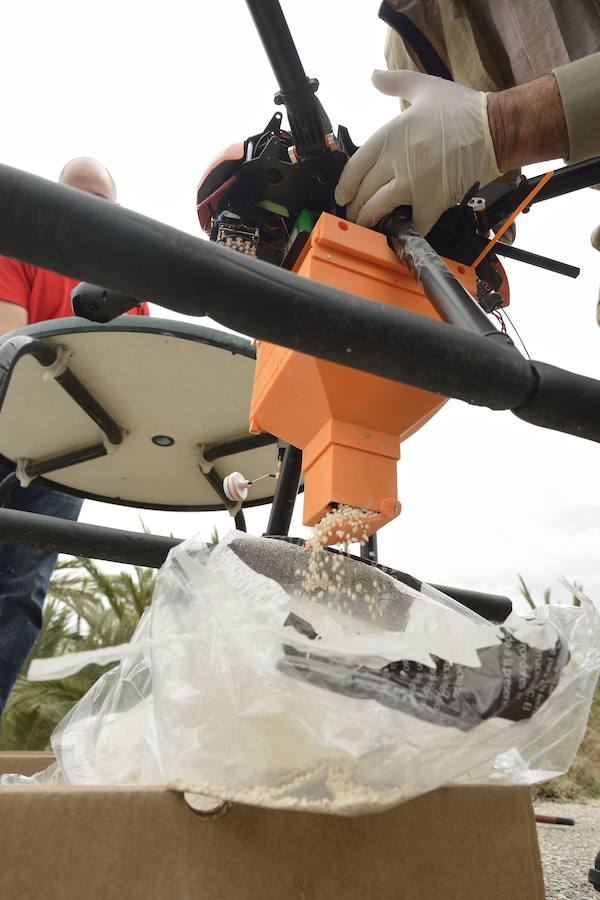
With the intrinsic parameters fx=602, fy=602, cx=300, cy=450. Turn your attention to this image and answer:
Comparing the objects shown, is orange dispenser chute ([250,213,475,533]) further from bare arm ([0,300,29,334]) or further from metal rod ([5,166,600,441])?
bare arm ([0,300,29,334])

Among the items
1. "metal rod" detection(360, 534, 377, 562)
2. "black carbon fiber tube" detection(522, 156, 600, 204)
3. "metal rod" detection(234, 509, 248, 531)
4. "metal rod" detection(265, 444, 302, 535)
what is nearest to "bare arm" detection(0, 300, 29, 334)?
"metal rod" detection(234, 509, 248, 531)

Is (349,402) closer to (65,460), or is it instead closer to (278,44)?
(278,44)

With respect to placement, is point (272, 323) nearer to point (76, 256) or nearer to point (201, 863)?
point (76, 256)

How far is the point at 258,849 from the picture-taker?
0.35 metres

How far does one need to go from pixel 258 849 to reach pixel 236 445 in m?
0.71

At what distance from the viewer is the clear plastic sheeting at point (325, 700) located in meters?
0.31

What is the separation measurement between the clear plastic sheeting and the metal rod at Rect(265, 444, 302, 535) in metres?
0.30

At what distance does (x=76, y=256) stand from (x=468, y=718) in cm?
30

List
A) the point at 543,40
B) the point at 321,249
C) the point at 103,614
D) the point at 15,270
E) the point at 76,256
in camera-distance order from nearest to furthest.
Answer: the point at 76,256 < the point at 321,249 < the point at 543,40 < the point at 15,270 < the point at 103,614

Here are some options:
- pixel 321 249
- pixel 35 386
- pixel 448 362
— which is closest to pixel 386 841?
pixel 448 362

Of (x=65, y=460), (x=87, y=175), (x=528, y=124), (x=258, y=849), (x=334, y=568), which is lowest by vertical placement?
(x=258, y=849)

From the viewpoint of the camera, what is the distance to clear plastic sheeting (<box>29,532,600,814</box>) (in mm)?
308

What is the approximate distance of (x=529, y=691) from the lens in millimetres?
313

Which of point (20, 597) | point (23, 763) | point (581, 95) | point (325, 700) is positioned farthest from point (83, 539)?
point (581, 95)
